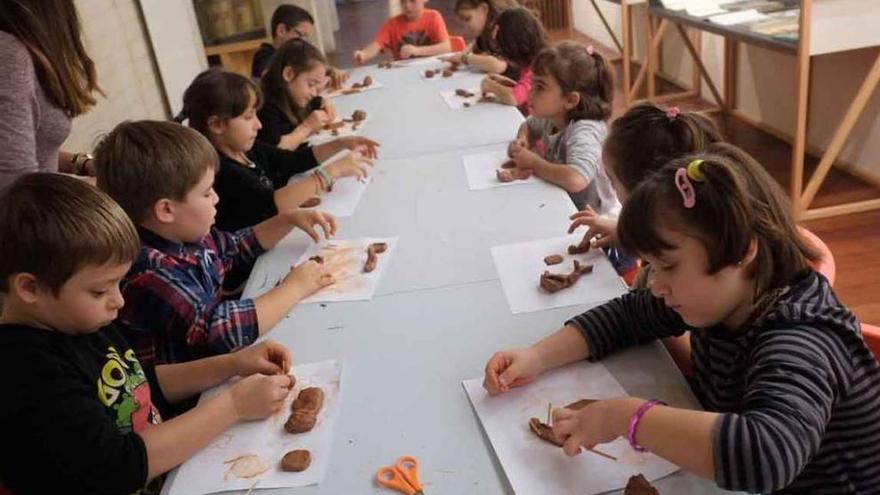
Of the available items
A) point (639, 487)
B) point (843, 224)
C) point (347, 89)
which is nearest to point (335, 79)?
point (347, 89)

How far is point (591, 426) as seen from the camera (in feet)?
3.14

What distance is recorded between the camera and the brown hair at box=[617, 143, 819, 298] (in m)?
0.98

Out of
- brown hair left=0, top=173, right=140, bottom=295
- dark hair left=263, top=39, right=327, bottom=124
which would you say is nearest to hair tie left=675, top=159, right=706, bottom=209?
brown hair left=0, top=173, right=140, bottom=295

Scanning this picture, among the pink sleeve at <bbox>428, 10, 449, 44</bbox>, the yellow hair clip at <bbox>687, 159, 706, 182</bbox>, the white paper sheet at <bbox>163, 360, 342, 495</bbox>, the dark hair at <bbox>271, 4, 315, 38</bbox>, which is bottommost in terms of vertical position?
the white paper sheet at <bbox>163, 360, 342, 495</bbox>

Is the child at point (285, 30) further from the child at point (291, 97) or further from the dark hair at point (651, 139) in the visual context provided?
the dark hair at point (651, 139)

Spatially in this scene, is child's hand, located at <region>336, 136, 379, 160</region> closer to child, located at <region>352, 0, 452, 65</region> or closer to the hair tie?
the hair tie

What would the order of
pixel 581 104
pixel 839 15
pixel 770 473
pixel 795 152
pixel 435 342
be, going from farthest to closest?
pixel 795 152
pixel 839 15
pixel 581 104
pixel 435 342
pixel 770 473

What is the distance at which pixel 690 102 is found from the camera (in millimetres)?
5180

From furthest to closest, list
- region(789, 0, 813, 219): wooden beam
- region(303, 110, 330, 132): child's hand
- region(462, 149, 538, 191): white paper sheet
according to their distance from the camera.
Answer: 1. region(303, 110, 330, 132): child's hand
2. region(789, 0, 813, 219): wooden beam
3. region(462, 149, 538, 191): white paper sheet

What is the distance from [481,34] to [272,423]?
3063 mm

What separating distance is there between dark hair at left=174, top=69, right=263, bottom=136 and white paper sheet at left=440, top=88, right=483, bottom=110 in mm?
1039

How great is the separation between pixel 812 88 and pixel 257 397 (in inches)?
144

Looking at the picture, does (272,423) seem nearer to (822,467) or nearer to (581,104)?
(822,467)

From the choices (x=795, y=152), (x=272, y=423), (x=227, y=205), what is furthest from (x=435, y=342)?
(x=795, y=152)
